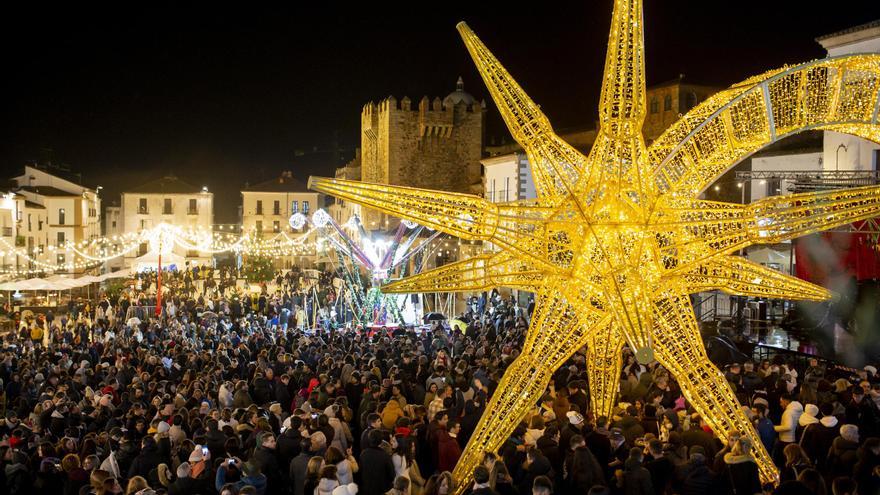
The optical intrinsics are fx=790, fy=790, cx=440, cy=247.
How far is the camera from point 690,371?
899 centimetres

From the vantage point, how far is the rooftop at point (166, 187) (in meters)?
65.4

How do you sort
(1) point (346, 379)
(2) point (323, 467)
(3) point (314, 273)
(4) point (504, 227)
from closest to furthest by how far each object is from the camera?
(2) point (323, 467), (4) point (504, 227), (1) point (346, 379), (3) point (314, 273)

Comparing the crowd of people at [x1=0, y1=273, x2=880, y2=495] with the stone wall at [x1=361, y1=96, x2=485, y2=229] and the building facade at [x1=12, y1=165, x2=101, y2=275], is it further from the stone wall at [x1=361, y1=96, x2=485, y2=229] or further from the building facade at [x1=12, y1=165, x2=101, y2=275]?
the building facade at [x1=12, y1=165, x2=101, y2=275]

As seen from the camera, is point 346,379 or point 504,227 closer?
point 504,227

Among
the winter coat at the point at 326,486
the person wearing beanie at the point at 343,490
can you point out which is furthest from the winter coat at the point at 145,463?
the person wearing beanie at the point at 343,490

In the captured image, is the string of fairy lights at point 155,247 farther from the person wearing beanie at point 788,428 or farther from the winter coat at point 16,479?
the person wearing beanie at point 788,428

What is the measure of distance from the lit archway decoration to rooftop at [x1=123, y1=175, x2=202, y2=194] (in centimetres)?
6000

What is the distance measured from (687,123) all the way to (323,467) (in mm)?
5536

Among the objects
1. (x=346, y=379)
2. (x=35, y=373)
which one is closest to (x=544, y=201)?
(x=346, y=379)

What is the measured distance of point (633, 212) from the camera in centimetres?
881

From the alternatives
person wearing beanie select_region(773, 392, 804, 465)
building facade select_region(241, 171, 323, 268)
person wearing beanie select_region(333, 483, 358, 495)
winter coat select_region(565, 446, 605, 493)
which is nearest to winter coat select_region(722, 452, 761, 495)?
winter coat select_region(565, 446, 605, 493)

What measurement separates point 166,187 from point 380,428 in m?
61.2

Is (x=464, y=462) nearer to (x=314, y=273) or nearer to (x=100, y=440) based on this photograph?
(x=100, y=440)

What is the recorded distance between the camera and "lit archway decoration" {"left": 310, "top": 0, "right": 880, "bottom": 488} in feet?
27.9
